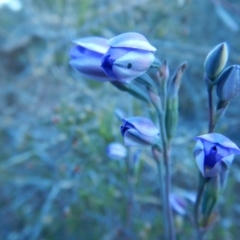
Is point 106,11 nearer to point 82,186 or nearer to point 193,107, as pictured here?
point 193,107

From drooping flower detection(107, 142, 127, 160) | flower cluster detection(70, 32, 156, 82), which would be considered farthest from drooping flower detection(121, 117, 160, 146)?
drooping flower detection(107, 142, 127, 160)

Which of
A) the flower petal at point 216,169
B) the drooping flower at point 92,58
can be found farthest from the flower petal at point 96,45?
the flower petal at point 216,169

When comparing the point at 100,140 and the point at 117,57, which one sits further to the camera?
the point at 100,140

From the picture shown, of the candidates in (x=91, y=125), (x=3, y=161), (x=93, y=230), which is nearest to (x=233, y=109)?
(x=91, y=125)

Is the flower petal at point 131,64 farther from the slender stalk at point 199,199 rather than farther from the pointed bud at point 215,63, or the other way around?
the slender stalk at point 199,199

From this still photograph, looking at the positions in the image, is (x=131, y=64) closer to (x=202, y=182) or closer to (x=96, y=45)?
(x=96, y=45)

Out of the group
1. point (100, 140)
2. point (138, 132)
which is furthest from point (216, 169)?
point (100, 140)

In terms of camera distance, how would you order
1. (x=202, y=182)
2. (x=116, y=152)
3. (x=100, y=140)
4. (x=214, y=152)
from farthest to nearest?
(x=100, y=140), (x=116, y=152), (x=202, y=182), (x=214, y=152)
